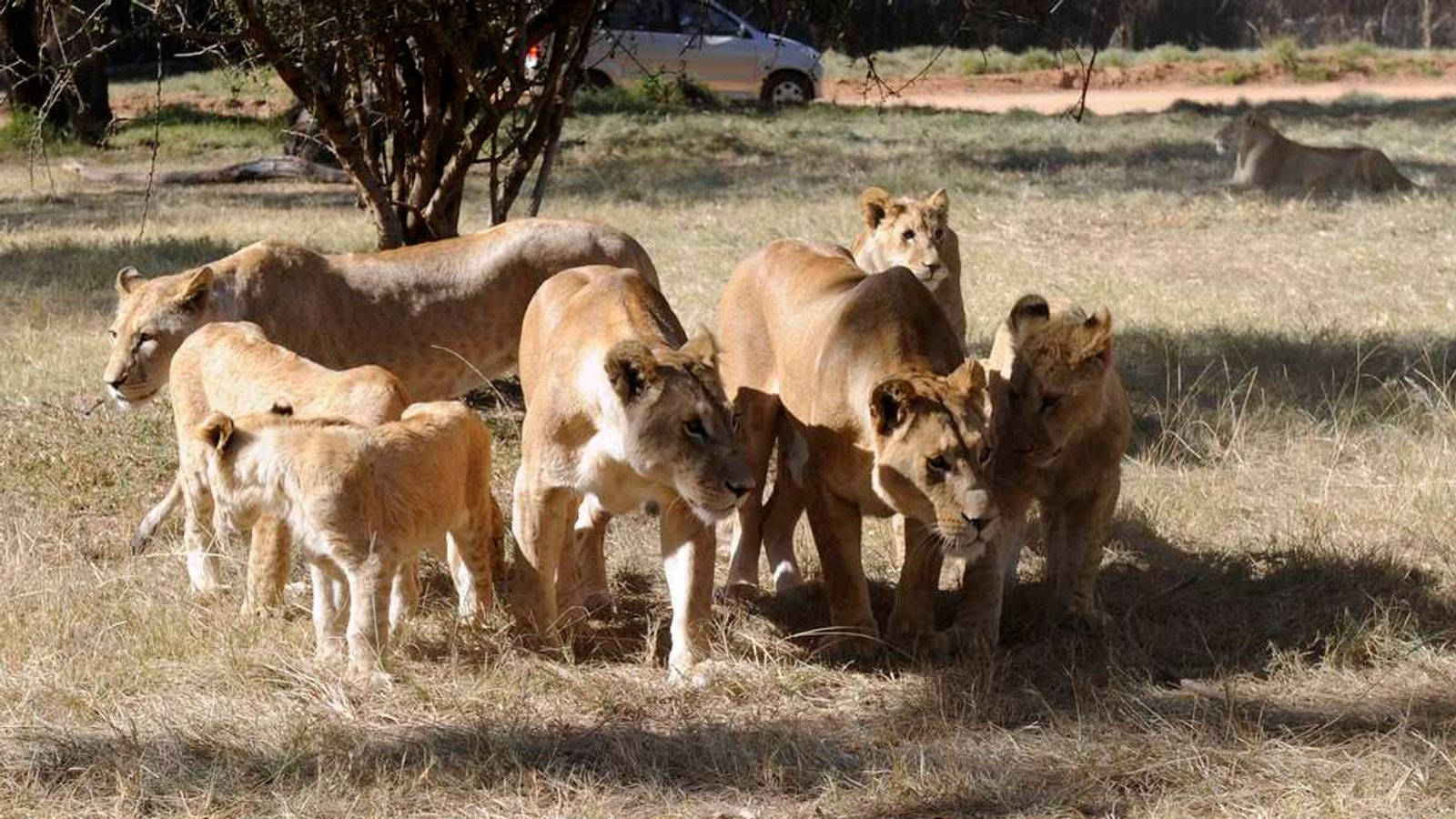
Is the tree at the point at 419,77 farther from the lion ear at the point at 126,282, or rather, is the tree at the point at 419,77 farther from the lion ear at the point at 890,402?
the lion ear at the point at 890,402

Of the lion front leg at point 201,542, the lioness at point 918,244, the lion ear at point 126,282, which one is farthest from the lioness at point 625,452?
the lioness at point 918,244

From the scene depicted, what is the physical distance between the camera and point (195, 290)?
6.90 meters

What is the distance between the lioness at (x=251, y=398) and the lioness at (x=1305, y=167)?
12.5 meters

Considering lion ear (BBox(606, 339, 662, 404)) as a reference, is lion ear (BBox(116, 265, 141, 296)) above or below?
below

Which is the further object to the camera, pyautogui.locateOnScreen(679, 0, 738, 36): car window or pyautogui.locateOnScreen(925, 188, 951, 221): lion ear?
pyautogui.locateOnScreen(679, 0, 738, 36): car window

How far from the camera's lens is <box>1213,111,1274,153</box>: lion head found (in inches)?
675

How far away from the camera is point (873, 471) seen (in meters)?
5.28

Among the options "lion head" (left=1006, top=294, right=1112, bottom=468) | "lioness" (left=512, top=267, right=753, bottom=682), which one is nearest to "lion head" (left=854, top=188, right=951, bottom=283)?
"lion head" (left=1006, top=294, right=1112, bottom=468)

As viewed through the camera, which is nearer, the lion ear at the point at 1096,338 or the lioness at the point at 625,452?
the lioness at the point at 625,452

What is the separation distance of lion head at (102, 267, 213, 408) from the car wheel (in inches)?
867

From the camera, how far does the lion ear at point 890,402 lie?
5.03 meters

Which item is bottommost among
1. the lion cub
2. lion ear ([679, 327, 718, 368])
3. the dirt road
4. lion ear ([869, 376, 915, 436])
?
the dirt road

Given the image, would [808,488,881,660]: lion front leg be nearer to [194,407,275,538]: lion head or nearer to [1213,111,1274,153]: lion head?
[194,407,275,538]: lion head

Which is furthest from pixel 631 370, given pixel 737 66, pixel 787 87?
pixel 787 87
